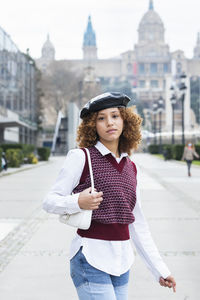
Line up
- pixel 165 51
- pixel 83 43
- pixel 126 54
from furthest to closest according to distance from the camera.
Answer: pixel 83 43
pixel 165 51
pixel 126 54

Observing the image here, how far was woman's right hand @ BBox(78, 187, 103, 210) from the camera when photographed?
2338 mm

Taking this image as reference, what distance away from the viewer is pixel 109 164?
253 cm

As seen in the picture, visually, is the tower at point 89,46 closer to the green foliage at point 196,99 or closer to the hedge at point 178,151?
the green foliage at point 196,99

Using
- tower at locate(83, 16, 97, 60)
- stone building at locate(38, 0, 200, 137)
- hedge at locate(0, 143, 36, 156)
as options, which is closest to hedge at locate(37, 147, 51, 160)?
hedge at locate(0, 143, 36, 156)

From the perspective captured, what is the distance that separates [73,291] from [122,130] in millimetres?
2220

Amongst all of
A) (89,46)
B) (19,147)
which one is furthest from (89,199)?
(89,46)

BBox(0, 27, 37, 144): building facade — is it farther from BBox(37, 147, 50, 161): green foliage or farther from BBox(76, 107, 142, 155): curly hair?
BBox(76, 107, 142, 155): curly hair

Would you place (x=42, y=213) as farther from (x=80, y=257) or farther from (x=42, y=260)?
(x=80, y=257)

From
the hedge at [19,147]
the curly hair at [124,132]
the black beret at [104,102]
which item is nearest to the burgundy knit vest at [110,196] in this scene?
the curly hair at [124,132]

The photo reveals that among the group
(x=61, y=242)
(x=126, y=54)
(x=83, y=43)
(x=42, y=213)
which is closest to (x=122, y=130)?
(x=61, y=242)

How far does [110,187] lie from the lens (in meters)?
2.47

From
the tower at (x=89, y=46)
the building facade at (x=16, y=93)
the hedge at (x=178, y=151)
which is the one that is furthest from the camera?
the tower at (x=89, y=46)

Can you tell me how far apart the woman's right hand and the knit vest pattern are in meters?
0.08

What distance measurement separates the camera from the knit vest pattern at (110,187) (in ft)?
8.01
